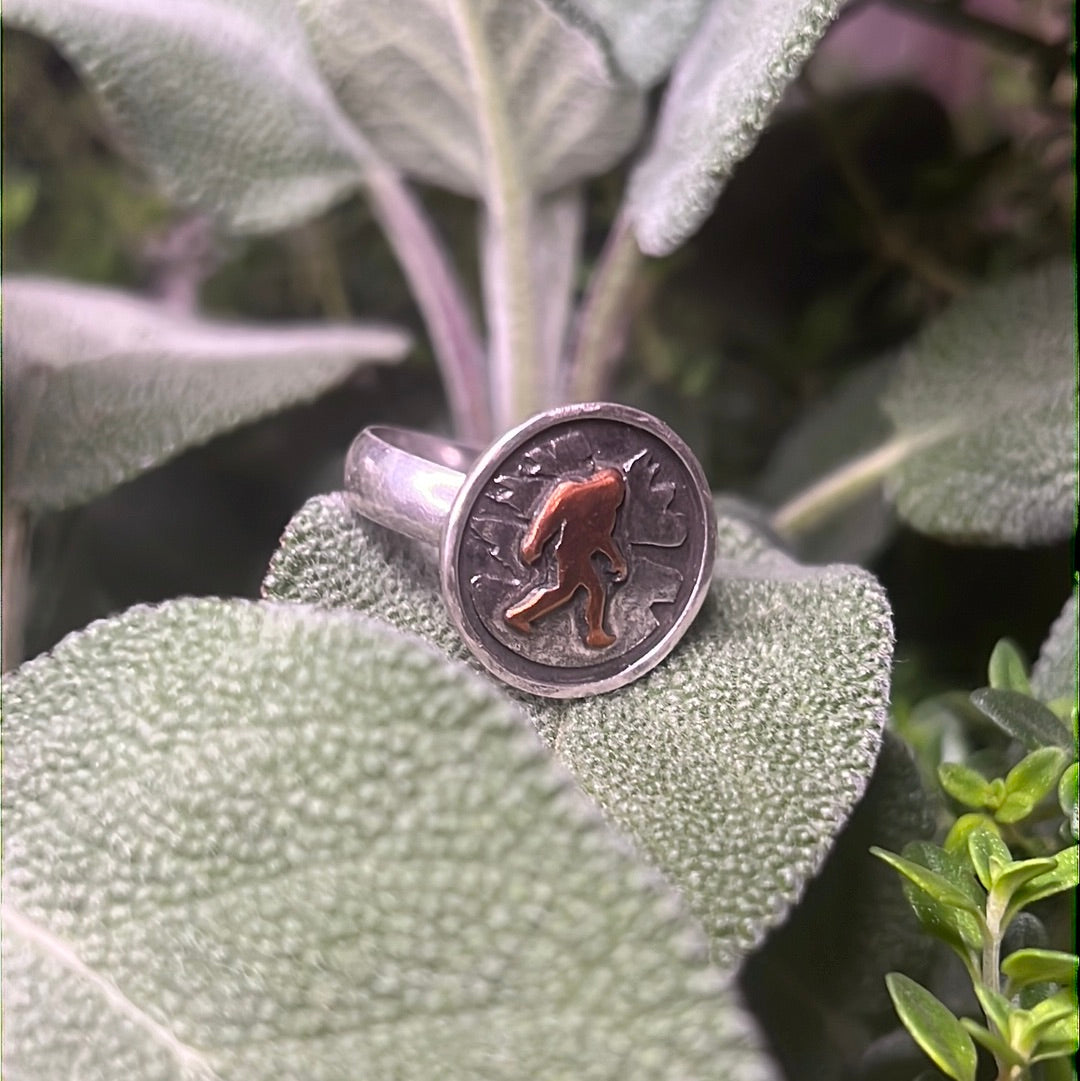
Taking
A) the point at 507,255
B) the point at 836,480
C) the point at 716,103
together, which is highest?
the point at 716,103

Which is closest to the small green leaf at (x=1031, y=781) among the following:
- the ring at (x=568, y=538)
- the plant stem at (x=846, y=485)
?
the ring at (x=568, y=538)

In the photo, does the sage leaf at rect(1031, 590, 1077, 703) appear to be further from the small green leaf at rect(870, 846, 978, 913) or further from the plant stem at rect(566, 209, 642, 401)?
the plant stem at rect(566, 209, 642, 401)

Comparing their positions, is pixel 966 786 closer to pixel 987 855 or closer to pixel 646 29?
pixel 987 855

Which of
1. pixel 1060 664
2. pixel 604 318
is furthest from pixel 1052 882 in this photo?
pixel 604 318

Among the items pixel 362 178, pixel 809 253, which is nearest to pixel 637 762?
pixel 362 178

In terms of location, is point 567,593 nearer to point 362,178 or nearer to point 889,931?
point 889,931

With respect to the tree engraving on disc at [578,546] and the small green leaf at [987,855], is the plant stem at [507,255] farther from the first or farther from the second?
the small green leaf at [987,855]

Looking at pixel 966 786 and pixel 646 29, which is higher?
pixel 646 29

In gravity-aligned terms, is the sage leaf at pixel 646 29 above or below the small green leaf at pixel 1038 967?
above
